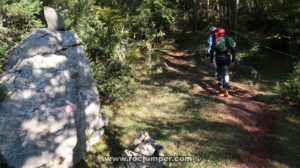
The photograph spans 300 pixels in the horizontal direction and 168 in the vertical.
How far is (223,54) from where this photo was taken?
34.9 ft

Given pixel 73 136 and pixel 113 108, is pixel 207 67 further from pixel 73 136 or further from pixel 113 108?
pixel 73 136

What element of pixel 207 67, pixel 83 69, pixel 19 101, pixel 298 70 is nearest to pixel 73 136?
pixel 19 101

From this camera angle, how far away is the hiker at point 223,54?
34.2ft

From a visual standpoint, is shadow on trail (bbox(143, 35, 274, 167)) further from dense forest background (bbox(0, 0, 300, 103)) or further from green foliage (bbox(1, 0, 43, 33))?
green foliage (bbox(1, 0, 43, 33))

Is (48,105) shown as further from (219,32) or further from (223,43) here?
(219,32)

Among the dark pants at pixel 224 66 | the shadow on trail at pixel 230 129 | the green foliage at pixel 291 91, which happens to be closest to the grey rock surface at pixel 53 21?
the shadow on trail at pixel 230 129

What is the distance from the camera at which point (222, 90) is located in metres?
11.8

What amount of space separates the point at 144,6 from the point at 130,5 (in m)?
1.03

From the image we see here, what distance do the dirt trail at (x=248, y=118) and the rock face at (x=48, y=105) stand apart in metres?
4.99

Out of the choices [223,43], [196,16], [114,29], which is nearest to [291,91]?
[223,43]

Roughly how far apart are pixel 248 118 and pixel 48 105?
7.06m

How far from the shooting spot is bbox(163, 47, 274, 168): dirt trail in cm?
734

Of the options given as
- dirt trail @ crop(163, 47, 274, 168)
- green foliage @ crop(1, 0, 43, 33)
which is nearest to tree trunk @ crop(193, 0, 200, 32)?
dirt trail @ crop(163, 47, 274, 168)

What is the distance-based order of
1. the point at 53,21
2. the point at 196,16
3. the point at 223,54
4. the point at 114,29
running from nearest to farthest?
the point at 53,21 < the point at 223,54 < the point at 114,29 < the point at 196,16
